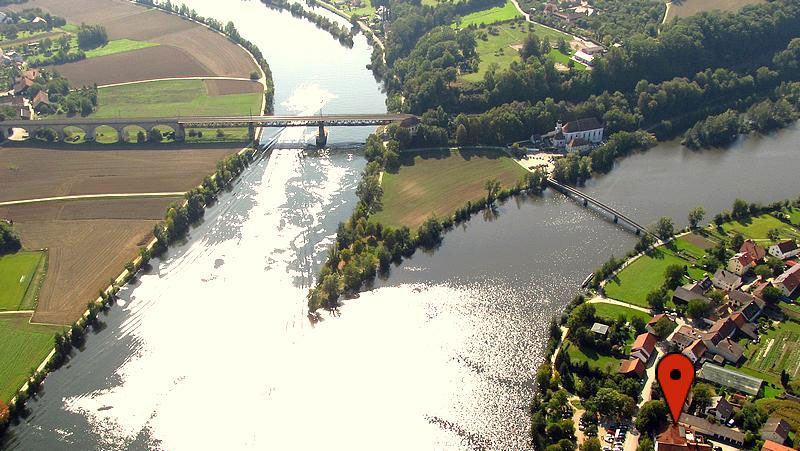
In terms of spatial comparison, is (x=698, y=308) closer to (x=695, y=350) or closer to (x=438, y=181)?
(x=695, y=350)

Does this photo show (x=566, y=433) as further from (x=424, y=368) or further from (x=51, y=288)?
(x=51, y=288)

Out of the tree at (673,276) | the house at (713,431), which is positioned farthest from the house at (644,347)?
the tree at (673,276)

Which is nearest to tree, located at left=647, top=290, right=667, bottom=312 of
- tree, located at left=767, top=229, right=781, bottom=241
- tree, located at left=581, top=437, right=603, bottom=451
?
tree, located at left=767, top=229, right=781, bottom=241

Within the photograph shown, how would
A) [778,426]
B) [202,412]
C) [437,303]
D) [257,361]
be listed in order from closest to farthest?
[778,426] → [202,412] → [257,361] → [437,303]

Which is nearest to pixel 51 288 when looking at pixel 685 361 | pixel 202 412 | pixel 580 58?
pixel 202 412

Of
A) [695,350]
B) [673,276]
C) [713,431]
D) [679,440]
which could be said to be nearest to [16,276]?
[679,440]

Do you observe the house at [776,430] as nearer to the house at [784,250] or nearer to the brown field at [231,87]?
the house at [784,250]

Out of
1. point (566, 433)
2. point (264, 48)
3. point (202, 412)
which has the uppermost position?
point (264, 48)
